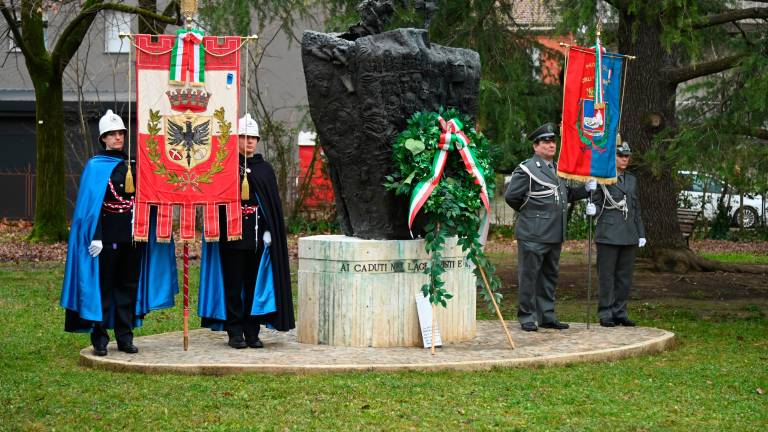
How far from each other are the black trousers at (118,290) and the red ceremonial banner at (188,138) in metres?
0.22

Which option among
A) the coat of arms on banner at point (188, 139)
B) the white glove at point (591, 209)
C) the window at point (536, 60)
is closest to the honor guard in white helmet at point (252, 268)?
the coat of arms on banner at point (188, 139)

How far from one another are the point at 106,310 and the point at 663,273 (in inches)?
394

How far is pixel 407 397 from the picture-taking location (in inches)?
324

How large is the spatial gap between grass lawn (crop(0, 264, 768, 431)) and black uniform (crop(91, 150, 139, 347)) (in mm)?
461

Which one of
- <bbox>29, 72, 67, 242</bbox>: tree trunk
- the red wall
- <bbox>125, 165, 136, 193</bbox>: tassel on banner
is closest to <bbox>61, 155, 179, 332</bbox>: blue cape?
<bbox>125, 165, 136, 193</bbox>: tassel on banner

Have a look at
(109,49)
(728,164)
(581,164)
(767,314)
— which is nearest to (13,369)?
(581,164)

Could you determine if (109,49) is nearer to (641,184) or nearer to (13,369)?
(641,184)

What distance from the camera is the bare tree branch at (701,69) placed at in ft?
47.1

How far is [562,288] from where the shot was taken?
16641 millimetres

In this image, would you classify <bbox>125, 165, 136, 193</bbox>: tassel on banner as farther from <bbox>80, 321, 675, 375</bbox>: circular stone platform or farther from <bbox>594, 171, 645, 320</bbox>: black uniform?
<bbox>594, 171, 645, 320</bbox>: black uniform

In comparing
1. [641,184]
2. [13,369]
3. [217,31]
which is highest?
[217,31]

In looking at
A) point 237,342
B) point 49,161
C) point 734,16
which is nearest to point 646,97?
point 734,16

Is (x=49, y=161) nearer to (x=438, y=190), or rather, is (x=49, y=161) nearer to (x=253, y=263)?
(x=253, y=263)

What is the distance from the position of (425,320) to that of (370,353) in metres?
0.62
